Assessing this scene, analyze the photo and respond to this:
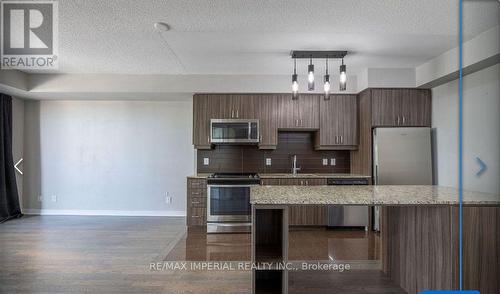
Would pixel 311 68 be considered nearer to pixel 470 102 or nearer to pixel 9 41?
pixel 470 102

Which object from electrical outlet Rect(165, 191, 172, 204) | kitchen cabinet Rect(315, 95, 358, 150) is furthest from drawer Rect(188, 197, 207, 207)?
kitchen cabinet Rect(315, 95, 358, 150)

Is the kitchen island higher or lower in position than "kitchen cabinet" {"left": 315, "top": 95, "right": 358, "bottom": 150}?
lower

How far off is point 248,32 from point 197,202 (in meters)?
2.53

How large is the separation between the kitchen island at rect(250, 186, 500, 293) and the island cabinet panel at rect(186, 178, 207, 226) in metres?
2.16

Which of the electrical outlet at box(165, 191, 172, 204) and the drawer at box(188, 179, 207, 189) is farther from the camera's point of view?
the electrical outlet at box(165, 191, 172, 204)

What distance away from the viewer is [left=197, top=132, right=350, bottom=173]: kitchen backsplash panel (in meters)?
4.70

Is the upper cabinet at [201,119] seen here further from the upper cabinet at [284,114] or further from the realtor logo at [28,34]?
the realtor logo at [28,34]

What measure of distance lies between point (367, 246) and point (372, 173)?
109 centimetres

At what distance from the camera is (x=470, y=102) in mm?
923

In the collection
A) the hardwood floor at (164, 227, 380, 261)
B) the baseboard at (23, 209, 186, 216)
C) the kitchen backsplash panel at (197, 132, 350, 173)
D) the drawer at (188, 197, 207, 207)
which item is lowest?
the hardwood floor at (164, 227, 380, 261)

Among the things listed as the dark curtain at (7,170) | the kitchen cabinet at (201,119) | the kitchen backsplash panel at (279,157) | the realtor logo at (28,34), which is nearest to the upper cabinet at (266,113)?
the kitchen backsplash panel at (279,157)

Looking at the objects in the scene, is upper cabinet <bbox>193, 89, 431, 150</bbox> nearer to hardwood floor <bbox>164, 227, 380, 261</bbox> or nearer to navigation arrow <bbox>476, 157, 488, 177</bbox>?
hardwood floor <bbox>164, 227, 380, 261</bbox>

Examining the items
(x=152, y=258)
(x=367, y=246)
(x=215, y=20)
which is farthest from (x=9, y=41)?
(x=367, y=246)

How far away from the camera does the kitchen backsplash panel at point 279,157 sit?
4.70 m
